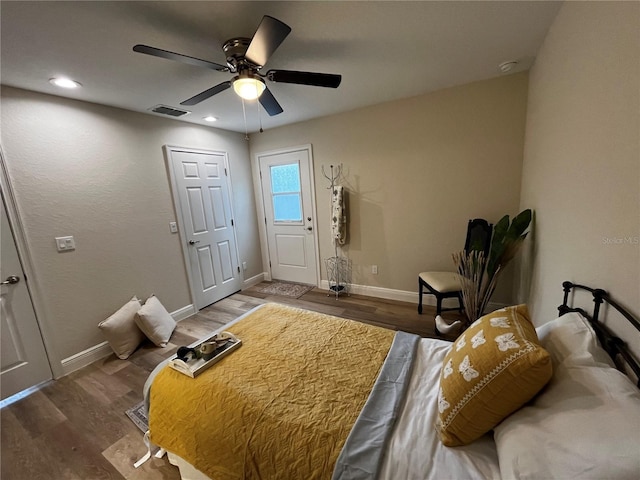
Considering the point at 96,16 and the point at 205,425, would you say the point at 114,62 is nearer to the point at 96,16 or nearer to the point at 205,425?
the point at 96,16

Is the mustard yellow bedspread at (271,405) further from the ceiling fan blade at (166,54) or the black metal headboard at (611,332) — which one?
the ceiling fan blade at (166,54)

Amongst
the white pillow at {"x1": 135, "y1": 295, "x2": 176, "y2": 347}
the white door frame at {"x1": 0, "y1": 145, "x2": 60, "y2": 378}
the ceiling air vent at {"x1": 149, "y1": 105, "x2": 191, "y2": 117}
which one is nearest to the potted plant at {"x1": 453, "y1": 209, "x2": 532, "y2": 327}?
the white pillow at {"x1": 135, "y1": 295, "x2": 176, "y2": 347}

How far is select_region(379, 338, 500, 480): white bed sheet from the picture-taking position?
83cm

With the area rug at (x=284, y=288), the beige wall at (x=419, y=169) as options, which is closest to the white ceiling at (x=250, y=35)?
the beige wall at (x=419, y=169)

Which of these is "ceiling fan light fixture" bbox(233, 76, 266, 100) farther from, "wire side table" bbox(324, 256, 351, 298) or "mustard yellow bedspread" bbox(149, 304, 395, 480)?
"wire side table" bbox(324, 256, 351, 298)

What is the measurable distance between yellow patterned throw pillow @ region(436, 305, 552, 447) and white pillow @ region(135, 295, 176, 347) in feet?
8.90

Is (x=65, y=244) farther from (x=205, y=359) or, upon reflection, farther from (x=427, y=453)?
(x=427, y=453)

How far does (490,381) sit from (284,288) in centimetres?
345

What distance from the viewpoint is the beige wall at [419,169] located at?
2.60m

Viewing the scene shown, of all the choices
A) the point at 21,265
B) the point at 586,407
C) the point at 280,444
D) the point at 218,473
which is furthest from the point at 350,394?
the point at 21,265

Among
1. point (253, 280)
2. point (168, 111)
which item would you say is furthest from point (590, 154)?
point (253, 280)

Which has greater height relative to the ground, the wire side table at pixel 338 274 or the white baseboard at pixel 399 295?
the wire side table at pixel 338 274

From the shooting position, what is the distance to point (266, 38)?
1342 mm

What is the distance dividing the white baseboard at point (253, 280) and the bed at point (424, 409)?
281 centimetres
